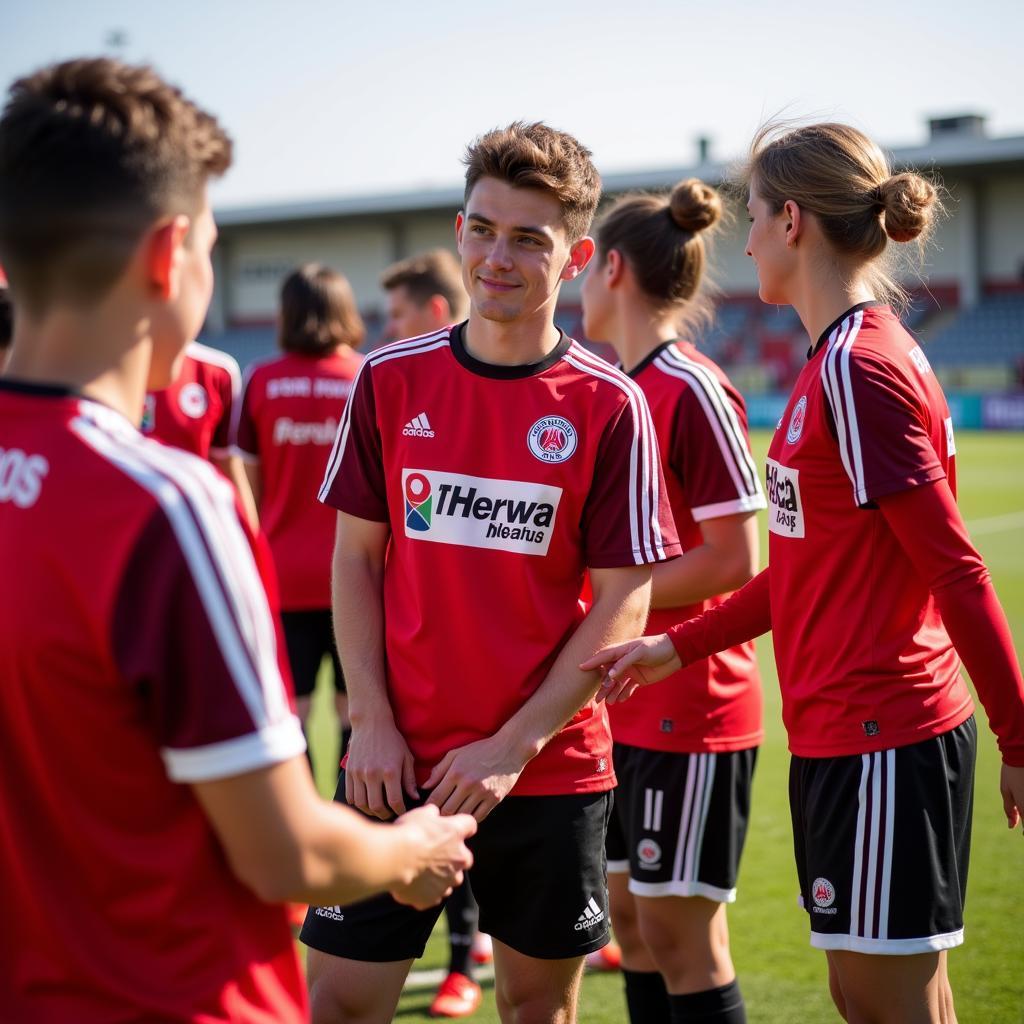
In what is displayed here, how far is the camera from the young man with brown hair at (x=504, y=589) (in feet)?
8.80

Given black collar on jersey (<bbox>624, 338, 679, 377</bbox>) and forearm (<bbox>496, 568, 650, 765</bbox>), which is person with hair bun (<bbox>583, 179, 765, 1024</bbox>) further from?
forearm (<bbox>496, 568, 650, 765</bbox>)

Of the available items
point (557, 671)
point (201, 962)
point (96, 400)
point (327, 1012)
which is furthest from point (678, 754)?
point (96, 400)

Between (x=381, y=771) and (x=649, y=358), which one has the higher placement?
(x=649, y=358)

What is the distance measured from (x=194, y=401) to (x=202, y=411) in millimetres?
61

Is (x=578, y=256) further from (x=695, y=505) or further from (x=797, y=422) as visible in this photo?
(x=695, y=505)

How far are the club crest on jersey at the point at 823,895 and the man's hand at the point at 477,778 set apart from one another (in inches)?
27.6

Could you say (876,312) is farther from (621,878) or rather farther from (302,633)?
(302,633)

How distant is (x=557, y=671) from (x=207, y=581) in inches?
53.1

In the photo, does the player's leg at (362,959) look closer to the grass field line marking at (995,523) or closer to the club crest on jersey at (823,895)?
the club crest on jersey at (823,895)

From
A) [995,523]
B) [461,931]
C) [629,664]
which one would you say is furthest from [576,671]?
[995,523]

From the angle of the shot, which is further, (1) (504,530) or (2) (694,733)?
(2) (694,733)

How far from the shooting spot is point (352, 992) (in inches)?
105

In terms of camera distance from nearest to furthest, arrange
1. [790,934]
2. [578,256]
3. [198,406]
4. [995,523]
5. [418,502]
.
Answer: [418,502]
[578,256]
[790,934]
[198,406]
[995,523]

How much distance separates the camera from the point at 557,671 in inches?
106
